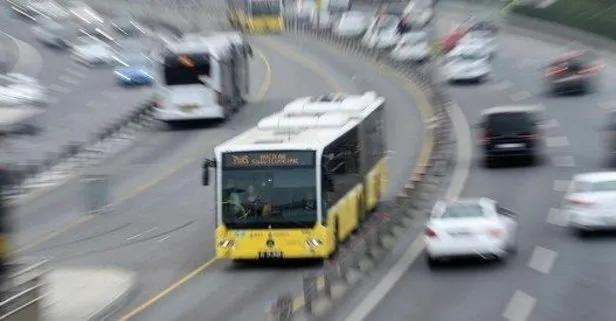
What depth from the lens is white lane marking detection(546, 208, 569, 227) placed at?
36.1m

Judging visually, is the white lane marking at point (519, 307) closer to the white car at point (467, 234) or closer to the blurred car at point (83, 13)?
the white car at point (467, 234)

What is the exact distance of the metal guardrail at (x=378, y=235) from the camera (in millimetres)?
25281

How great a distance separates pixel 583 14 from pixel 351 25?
54.2ft

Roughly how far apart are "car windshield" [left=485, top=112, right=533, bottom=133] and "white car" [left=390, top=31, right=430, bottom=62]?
31950mm

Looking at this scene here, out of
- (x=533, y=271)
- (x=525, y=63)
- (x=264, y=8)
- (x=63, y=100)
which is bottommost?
(x=533, y=271)

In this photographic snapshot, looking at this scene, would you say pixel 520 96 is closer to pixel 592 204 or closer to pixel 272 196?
pixel 592 204

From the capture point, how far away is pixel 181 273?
3216 centimetres

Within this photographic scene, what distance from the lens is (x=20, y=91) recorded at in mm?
67938

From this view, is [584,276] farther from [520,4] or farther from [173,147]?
[520,4]

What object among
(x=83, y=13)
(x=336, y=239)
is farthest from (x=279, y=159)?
(x=83, y=13)

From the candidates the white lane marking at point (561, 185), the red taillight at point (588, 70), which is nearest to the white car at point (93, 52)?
the red taillight at point (588, 70)

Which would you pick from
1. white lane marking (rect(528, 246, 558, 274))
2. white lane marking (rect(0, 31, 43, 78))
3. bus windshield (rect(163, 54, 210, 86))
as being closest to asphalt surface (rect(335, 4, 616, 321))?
white lane marking (rect(528, 246, 558, 274))

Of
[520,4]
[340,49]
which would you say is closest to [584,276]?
[340,49]

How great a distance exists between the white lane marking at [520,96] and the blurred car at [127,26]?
33785 mm
